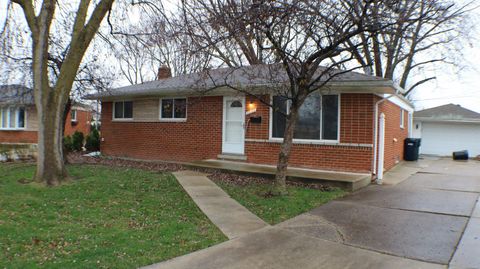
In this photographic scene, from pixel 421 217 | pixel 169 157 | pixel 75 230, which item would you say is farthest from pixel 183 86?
pixel 421 217

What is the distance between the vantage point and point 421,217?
5945mm

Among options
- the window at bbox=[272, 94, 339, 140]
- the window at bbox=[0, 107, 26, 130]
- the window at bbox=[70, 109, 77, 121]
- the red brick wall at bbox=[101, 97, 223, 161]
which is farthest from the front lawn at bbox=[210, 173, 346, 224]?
the window at bbox=[70, 109, 77, 121]

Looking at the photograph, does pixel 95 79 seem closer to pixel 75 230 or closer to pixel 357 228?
pixel 75 230

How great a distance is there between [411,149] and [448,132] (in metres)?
7.22

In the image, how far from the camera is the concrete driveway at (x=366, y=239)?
156 inches

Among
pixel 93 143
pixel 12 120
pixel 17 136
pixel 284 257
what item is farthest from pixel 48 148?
pixel 12 120

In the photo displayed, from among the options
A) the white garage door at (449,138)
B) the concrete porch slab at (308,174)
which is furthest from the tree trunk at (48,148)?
the white garage door at (449,138)

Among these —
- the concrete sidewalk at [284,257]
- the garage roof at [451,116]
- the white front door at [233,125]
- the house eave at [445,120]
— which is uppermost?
the garage roof at [451,116]

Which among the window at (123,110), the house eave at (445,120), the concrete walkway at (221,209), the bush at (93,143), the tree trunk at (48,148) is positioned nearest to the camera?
the concrete walkway at (221,209)

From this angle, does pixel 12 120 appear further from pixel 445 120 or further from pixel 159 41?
pixel 445 120

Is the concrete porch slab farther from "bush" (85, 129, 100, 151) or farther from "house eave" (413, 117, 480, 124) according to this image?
"house eave" (413, 117, 480, 124)

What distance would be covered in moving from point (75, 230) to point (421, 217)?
5785mm

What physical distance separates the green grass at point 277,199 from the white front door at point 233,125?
320cm

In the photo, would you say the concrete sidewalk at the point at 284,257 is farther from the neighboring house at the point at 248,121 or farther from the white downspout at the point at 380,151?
the white downspout at the point at 380,151
